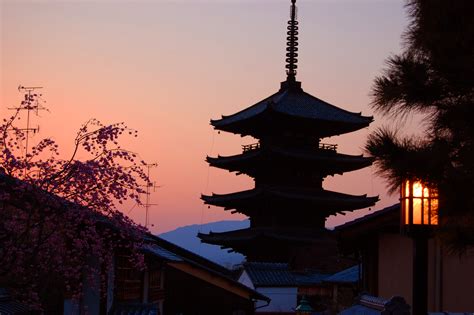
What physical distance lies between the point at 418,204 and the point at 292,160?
133ft

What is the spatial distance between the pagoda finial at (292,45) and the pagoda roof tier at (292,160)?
5944 mm

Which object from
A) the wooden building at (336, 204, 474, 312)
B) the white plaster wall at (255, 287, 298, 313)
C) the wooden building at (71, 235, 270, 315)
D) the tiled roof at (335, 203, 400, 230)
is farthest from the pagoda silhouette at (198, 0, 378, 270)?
the tiled roof at (335, 203, 400, 230)

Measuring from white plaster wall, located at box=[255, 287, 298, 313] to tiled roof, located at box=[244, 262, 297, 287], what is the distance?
33 centimetres

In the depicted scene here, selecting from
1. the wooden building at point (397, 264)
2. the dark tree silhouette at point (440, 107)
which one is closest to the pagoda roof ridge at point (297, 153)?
the wooden building at point (397, 264)

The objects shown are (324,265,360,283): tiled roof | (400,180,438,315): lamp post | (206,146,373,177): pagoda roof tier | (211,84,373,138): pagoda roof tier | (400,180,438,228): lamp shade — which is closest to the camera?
(400,180,438,315): lamp post

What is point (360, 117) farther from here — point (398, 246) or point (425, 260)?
point (425, 260)

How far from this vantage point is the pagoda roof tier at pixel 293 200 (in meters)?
49.8

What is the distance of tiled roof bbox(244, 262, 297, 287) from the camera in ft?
148

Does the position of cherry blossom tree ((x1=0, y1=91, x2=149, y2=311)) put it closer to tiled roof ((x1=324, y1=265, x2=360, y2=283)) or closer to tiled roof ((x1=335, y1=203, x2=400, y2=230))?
tiled roof ((x1=335, y1=203, x2=400, y2=230))

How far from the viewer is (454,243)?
1135 cm

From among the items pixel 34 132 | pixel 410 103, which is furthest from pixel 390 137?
pixel 34 132

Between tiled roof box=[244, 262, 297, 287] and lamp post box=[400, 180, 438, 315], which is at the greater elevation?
lamp post box=[400, 180, 438, 315]

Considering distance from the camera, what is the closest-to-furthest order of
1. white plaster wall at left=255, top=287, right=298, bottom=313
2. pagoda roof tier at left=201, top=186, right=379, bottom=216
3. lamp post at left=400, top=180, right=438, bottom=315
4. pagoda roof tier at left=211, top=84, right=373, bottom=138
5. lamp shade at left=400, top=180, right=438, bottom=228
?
1. lamp post at left=400, top=180, right=438, bottom=315
2. lamp shade at left=400, top=180, right=438, bottom=228
3. white plaster wall at left=255, top=287, right=298, bottom=313
4. pagoda roof tier at left=201, top=186, right=379, bottom=216
5. pagoda roof tier at left=211, top=84, right=373, bottom=138

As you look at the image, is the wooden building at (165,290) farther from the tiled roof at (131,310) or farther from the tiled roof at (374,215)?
the tiled roof at (374,215)
